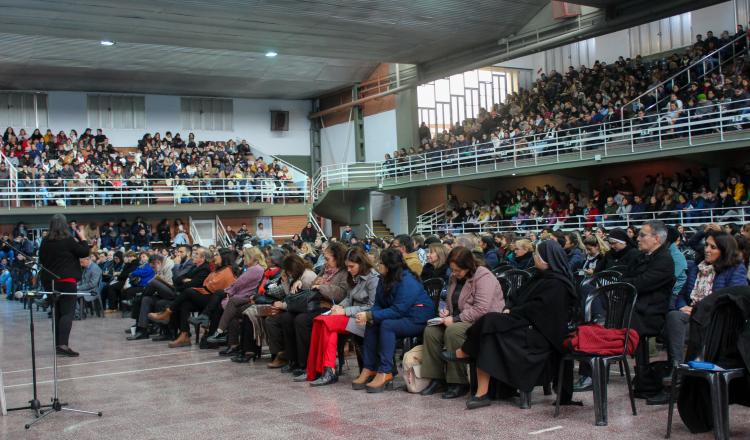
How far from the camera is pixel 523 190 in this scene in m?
24.0

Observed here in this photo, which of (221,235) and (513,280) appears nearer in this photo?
(513,280)

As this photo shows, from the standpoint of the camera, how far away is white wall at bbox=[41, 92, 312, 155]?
29.8m

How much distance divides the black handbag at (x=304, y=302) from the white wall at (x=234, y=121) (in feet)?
78.8

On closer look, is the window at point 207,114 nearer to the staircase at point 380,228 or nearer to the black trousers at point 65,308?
the staircase at point 380,228

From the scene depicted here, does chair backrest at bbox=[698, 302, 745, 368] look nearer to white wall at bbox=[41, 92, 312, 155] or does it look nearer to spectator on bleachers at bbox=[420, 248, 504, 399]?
spectator on bleachers at bbox=[420, 248, 504, 399]

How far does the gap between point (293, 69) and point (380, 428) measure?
78.0 feet

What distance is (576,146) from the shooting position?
70.6ft

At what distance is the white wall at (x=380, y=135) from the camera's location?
29.7 metres

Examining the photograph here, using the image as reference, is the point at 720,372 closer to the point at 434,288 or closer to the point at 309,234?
the point at 434,288

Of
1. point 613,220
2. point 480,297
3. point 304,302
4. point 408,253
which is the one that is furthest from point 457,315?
point 613,220

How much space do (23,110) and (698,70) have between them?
75.4 feet

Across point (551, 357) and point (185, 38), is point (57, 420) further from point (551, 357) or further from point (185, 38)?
point (185, 38)

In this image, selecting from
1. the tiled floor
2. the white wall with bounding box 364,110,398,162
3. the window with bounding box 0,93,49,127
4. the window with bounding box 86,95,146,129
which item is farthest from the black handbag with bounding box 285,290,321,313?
the window with bounding box 86,95,146,129

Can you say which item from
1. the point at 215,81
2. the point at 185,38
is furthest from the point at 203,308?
the point at 215,81
